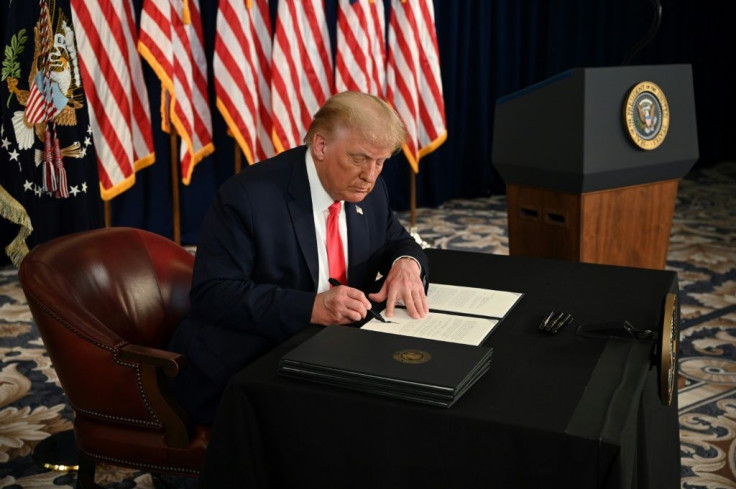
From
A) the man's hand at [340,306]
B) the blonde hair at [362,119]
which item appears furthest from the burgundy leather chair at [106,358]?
the blonde hair at [362,119]

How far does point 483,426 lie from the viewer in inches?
56.3

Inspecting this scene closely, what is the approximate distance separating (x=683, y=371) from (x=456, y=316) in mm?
2199

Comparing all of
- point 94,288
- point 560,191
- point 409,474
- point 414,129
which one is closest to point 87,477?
point 94,288

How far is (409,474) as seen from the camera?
1.54 metres

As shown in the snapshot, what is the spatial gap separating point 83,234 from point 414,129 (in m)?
4.15

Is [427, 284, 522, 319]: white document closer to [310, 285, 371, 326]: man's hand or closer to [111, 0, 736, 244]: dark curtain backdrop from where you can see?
[310, 285, 371, 326]: man's hand

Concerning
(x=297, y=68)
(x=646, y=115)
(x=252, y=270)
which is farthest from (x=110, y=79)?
(x=252, y=270)

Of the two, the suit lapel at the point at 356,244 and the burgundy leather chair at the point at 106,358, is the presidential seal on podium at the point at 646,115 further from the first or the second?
the burgundy leather chair at the point at 106,358

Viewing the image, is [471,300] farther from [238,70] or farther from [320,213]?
[238,70]

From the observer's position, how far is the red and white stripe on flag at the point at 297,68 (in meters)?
5.59

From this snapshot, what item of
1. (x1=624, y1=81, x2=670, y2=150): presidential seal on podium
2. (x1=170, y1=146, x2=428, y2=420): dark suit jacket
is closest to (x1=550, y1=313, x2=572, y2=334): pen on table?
(x1=170, y1=146, x2=428, y2=420): dark suit jacket

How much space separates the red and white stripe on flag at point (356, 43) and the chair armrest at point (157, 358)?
4108 mm

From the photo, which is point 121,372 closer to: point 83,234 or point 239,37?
point 83,234

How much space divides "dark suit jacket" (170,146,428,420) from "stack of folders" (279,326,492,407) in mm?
307
